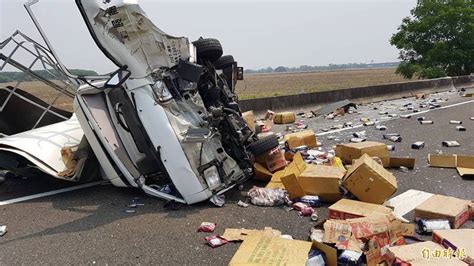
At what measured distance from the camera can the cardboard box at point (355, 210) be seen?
139 inches

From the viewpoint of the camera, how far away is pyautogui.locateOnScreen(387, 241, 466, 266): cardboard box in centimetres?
263

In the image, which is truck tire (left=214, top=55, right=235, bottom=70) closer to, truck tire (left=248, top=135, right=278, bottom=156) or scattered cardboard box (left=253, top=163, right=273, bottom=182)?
truck tire (left=248, top=135, right=278, bottom=156)

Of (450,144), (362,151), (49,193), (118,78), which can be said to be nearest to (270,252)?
(118,78)

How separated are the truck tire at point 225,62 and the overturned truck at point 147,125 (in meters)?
0.62

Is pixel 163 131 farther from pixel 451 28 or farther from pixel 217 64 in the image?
pixel 451 28

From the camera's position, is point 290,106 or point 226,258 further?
point 290,106

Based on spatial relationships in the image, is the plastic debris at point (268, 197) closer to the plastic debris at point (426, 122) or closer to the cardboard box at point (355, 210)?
the cardboard box at point (355, 210)

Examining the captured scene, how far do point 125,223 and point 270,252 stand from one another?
5.31 ft

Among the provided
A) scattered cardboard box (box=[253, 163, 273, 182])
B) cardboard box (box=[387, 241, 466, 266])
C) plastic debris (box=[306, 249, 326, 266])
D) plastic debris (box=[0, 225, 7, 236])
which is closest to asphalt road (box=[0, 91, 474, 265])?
plastic debris (box=[0, 225, 7, 236])

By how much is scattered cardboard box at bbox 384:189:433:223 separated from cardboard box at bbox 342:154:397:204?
0.57 feet

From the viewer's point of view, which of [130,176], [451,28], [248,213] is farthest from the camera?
[451,28]

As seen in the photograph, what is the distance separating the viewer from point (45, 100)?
6.18 meters

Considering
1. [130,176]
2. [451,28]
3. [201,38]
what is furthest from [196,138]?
[451,28]

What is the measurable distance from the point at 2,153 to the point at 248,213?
3.02 metres
